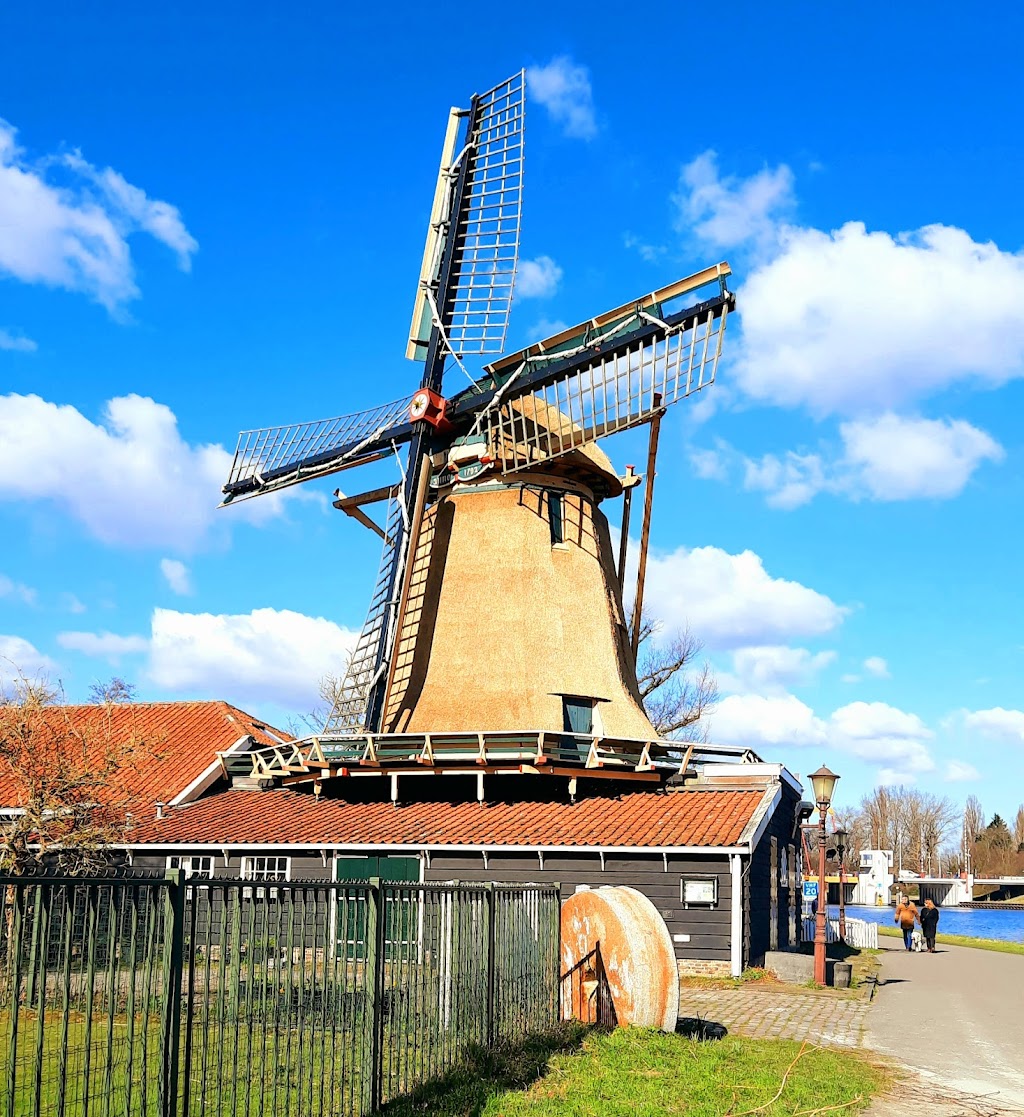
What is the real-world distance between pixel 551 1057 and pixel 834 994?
9879 millimetres

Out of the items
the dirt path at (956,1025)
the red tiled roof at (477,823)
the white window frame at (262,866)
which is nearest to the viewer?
the dirt path at (956,1025)

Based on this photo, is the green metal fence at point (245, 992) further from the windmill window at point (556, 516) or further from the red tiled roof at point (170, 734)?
the red tiled roof at point (170, 734)

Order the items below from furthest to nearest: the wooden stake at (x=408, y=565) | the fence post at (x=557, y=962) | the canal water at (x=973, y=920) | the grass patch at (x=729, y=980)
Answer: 1. the canal water at (x=973, y=920)
2. the wooden stake at (x=408, y=565)
3. the grass patch at (x=729, y=980)
4. the fence post at (x=557, y=962)

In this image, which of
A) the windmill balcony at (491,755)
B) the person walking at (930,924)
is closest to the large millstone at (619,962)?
the windmill balcony at (491,755)

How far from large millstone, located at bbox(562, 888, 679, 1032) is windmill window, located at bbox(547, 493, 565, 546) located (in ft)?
47.0

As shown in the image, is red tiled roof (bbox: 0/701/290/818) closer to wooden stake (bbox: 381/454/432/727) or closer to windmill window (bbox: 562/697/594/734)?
wooden stake (bbox: 381/454/432/727)

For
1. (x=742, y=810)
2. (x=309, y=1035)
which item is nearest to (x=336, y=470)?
(x=742, y=810)

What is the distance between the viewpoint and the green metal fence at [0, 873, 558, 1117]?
588 cm

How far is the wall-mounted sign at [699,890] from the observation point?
21.3 metres

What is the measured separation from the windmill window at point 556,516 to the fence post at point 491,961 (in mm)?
15876

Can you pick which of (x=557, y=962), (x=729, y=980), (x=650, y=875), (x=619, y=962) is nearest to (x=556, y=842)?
(x=650, y=875)

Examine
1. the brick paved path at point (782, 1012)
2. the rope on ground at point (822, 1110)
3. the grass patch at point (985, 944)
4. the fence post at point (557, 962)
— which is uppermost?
the fence post at point (557, 962)

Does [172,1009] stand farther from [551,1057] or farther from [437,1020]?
[551,1057]

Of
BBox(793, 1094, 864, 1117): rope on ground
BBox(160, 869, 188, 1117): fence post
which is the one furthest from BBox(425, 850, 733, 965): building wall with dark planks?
BBox(160, 869, 188, 1117): fence post
